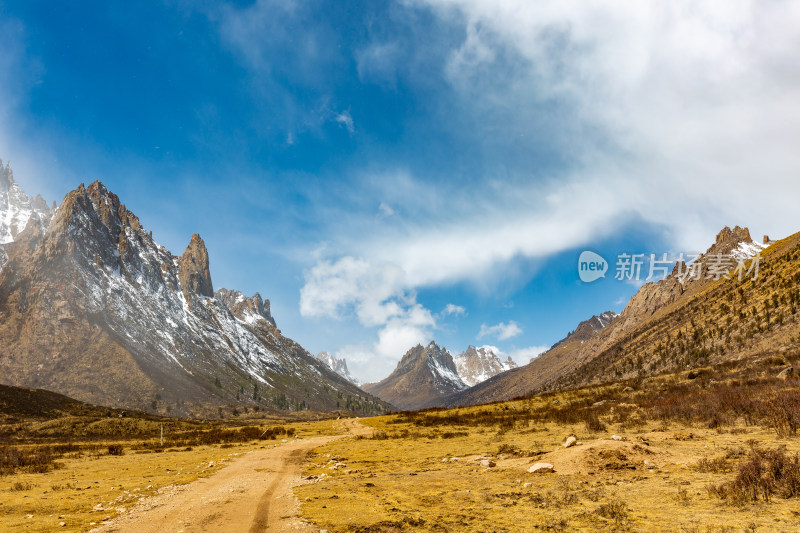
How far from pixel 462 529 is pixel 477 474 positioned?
7.40 m

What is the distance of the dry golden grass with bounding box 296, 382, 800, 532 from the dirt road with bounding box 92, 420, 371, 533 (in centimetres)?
89

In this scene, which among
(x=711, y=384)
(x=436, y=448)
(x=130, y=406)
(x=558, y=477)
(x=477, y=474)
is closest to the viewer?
(x=558, y=477)

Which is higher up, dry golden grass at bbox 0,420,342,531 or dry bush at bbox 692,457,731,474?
dry bush at bbox 692,457,731,474

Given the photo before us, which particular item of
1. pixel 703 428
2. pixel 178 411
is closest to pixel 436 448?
pixel 703 428

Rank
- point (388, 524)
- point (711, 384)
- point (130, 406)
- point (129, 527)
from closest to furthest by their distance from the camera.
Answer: point (388, 524) → point (129, 527) → point (711, 384) → point (130, 406)

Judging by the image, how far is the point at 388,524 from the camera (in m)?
10.3

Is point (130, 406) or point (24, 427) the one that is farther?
point (130, 406)

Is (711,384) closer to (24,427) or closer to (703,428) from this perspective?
(703,428)

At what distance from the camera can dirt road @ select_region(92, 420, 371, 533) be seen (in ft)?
35.4

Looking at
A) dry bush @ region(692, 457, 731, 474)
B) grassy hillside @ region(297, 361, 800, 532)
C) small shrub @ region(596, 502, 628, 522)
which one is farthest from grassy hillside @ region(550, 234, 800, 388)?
small shrub @ region(596, 502, 628, 522)

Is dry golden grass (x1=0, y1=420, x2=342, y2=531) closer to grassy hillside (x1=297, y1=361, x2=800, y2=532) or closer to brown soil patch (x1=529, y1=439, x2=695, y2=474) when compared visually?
grassy hillside (x1=297, y1=361, x2=800, y2=532)

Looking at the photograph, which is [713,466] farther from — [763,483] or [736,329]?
[736,329]

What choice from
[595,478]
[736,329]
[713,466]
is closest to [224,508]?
[595,478]

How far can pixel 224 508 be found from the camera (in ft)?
42.3
